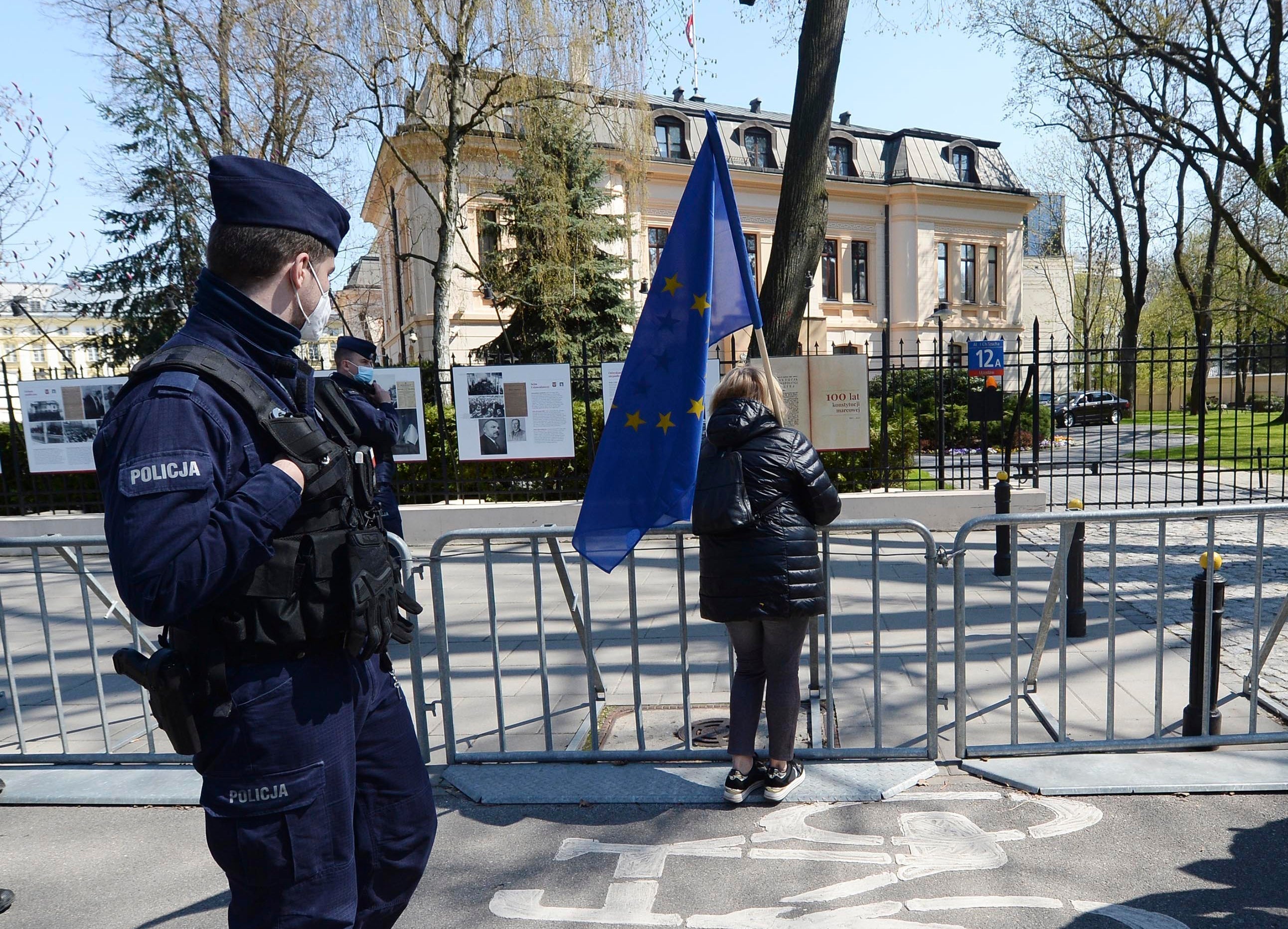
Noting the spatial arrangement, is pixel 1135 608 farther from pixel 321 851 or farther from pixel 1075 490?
pixel 1075 490

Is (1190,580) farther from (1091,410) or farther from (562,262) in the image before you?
(1091,410)

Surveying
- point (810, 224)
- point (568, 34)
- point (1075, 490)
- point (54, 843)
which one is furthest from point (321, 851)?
point (1075, 490)

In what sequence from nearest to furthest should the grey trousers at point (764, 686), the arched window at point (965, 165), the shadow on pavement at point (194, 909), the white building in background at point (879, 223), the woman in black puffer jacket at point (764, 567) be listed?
the shadow on pavement at point (194, 909)
the woman in black puffer jacket at point (764, 567)
the grey trousers at point (764, 686)
the white building in background at point (879, 223)
the arched window at point (965, 165)

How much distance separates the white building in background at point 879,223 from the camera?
3453 cm

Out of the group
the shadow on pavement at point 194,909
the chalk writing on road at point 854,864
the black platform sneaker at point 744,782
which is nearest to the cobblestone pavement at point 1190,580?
the chalk writing on road at point 854,864

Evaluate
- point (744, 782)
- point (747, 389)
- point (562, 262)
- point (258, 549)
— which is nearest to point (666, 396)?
point (747, 389)

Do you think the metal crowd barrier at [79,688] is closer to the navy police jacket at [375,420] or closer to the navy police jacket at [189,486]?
the navy police jacket at [375,420]

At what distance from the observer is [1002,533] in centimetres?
778

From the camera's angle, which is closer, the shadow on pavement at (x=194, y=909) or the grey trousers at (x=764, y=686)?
the shadow on pavement at (x=194, y=909)

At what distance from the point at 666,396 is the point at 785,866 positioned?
2038 millimetres

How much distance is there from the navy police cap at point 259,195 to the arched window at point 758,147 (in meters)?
37.6

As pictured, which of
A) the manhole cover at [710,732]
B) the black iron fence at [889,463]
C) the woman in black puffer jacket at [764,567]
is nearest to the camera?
the woman in black puffer jacket at [764,567]

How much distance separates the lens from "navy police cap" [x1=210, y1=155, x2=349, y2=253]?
187 centimetres

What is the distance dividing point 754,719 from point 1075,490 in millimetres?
13648
